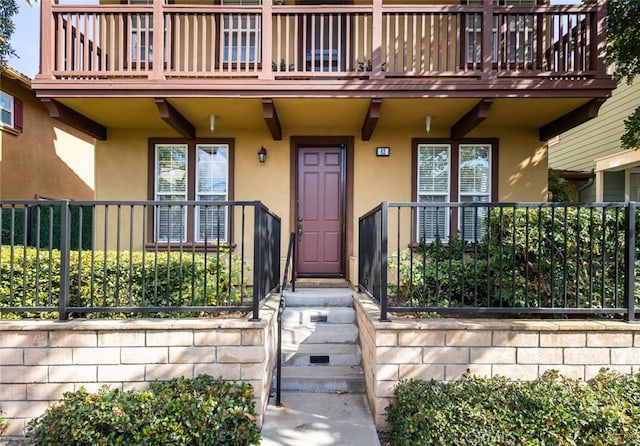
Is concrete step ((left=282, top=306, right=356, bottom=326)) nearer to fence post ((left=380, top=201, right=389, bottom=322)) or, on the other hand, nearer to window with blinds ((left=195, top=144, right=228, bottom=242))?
fence post ((left=380, top=201, right=389, bottom=322))

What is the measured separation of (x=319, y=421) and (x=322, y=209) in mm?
3552

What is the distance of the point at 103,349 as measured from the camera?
3105 millimetres

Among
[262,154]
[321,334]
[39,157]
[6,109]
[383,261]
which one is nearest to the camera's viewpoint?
[383,261]

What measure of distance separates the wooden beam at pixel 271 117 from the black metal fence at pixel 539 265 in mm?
2124

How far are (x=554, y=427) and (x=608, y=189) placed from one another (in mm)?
8379

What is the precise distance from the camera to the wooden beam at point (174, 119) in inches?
193

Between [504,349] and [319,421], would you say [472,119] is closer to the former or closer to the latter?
[504,349]

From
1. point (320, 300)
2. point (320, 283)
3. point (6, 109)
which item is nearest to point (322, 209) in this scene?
point (320, 283)

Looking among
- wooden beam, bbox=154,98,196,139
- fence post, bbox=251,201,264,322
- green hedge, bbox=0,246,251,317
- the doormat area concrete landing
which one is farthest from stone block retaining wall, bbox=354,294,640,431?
wooden beam, bbox=154,98,196,139

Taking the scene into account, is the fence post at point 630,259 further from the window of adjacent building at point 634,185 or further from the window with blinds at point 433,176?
the window of adjacent building at point 634,185

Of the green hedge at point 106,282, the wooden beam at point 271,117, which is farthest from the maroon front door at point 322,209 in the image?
the green hedge at point 106,282

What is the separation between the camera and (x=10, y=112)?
7738mm

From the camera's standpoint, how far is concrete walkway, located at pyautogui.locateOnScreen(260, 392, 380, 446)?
2914mm

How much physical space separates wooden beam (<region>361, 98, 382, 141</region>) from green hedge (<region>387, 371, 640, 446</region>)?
3458 mm
